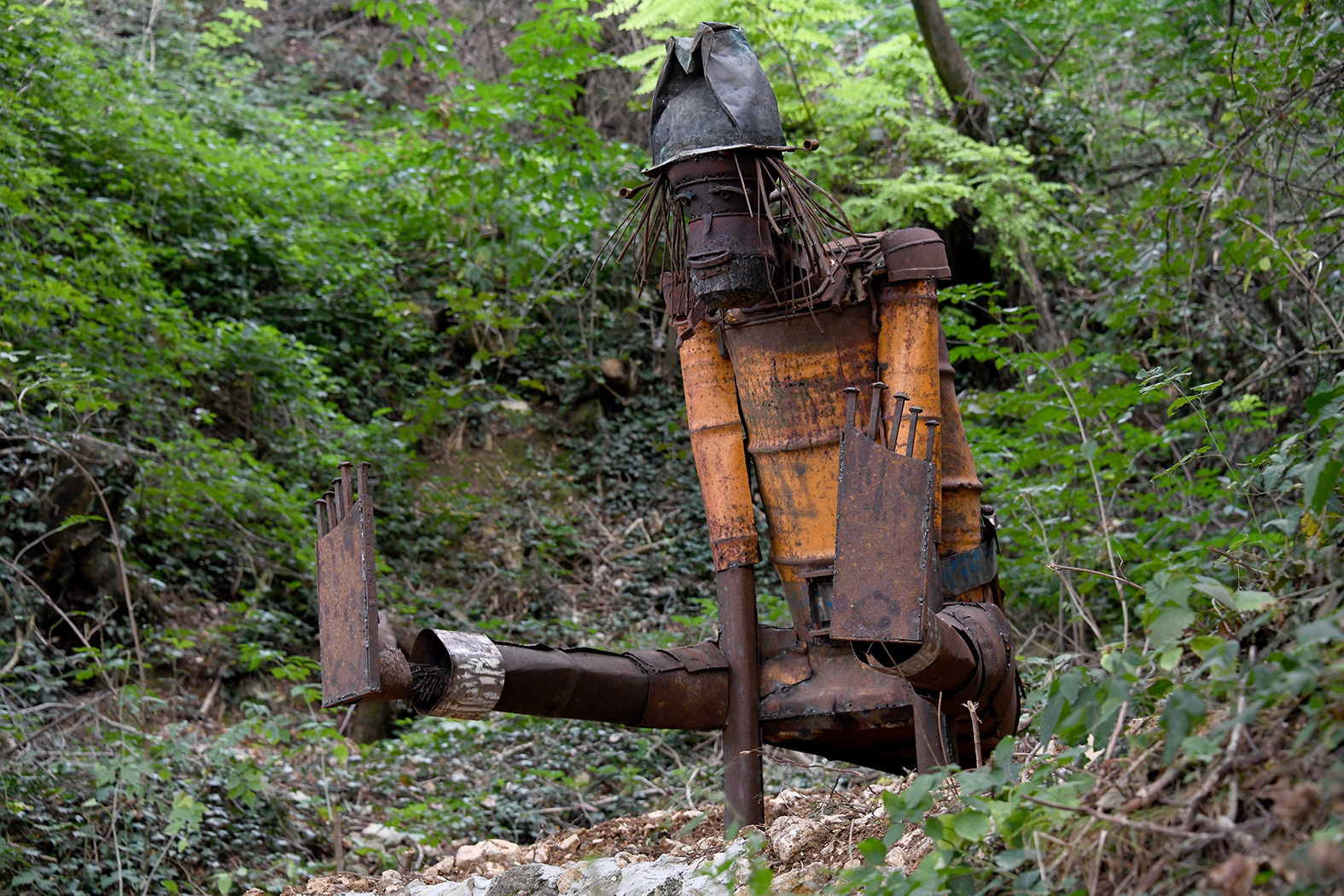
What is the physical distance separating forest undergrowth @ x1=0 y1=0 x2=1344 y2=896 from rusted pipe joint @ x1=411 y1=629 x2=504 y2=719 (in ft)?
3.50

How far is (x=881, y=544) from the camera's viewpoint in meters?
2.38

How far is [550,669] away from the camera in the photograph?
2791 mm

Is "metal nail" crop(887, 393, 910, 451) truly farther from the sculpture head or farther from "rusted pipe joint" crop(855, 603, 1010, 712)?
the sculpture head

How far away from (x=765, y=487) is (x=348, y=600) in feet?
4.21

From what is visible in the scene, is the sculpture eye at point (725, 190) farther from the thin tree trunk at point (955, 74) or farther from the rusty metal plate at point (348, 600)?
the thin tree trunk at point (955, 74)

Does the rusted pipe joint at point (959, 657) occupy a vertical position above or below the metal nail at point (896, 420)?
below

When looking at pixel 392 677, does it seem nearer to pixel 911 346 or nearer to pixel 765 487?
pixel 765 487

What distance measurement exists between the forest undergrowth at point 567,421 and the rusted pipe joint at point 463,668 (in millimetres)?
1068

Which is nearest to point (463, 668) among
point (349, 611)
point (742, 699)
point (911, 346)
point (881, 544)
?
point (349, 611)

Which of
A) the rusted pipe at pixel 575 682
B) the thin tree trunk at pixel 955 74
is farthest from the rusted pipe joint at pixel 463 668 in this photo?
the thin tree trunk at pixel 955 74

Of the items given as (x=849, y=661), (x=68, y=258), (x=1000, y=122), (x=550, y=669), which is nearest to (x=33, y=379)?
(x=68, y=258)

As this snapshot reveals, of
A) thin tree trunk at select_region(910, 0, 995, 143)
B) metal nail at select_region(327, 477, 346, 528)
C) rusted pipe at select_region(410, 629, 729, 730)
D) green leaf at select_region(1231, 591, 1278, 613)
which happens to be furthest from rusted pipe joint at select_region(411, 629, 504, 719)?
thin tree trunk at select_region(910, 0, 995, 143)

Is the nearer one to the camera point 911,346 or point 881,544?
point 881,544

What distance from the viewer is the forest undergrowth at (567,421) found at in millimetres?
1859
